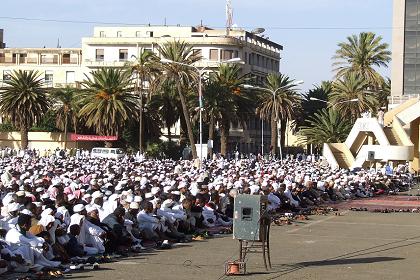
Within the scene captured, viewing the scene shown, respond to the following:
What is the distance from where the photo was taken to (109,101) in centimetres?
7081

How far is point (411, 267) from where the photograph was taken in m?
16.9

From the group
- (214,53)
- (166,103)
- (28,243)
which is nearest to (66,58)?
(214,53)

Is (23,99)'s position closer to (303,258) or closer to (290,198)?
(290,198)

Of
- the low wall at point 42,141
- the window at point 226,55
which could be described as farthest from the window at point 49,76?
the window at point 226,55

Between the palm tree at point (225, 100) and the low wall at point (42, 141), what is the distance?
1868 cm

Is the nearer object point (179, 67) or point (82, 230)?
point (82, 230)

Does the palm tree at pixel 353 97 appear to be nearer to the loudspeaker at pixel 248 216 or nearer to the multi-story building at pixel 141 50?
the multi-story building at pixel 141 50

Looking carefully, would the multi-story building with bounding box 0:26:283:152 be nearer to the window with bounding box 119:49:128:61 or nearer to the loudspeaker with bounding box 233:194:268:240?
the window with bounding box 119:49:128:61

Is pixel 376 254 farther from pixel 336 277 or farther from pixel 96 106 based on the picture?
pixel 96 106

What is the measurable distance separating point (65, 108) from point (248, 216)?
72.2 m

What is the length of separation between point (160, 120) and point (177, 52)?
12.4 m

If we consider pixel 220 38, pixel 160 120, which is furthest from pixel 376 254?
pixel 220 38

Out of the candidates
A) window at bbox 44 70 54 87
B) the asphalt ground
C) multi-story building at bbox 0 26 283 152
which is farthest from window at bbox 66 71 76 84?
the asphalt ground

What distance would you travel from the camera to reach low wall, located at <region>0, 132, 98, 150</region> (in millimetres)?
86750
